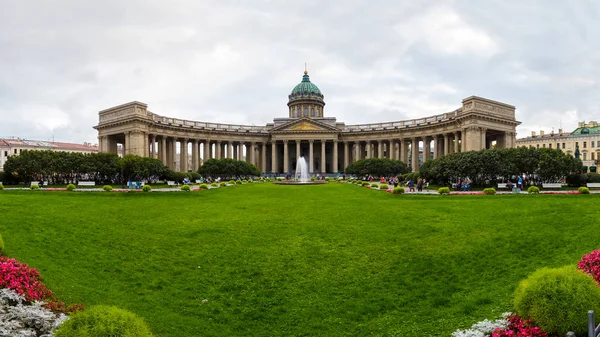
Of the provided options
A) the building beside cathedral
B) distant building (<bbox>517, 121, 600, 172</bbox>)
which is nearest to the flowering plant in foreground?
the building beside cathedral

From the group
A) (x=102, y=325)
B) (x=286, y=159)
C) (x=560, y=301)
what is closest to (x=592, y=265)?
(x=560, y=301)

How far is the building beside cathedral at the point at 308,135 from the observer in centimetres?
6138

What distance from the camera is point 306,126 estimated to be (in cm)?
8338

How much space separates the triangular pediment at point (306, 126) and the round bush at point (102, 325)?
79.1m

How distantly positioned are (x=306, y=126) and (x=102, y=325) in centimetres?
7989

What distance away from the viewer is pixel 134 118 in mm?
60844

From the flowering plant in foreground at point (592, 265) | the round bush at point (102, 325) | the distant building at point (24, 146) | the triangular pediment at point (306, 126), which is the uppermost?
the triangular pediment at point (306, 126)

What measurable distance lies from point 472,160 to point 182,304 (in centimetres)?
3234

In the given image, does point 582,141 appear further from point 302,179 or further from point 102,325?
point 102,325

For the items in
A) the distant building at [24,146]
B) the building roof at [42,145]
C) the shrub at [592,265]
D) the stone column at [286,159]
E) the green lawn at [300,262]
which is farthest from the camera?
the building roof at [42,145]

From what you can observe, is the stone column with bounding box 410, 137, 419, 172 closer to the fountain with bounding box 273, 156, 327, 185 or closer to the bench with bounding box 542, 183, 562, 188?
the fountain with bounding box 273, 156, 327, 185

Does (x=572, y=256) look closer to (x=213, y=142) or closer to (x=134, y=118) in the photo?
(x=134, y=118)

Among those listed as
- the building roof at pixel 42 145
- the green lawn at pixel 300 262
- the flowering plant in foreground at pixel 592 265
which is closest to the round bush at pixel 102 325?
the green lawn at pixel 300 262

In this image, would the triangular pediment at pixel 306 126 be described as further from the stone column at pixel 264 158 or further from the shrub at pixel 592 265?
the shrub at pixel 592 265
